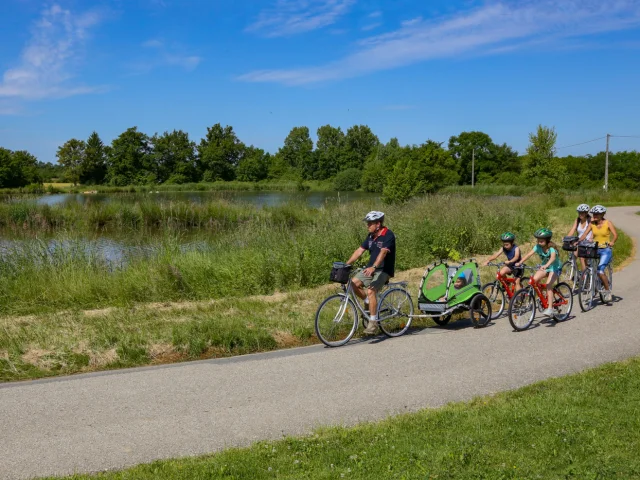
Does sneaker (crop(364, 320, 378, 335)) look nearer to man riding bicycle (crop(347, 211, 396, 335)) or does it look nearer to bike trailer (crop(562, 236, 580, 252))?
man riding bicycle (crop(347, 211, 396, 335))

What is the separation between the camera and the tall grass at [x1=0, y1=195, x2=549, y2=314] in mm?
11715

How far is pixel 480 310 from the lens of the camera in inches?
362

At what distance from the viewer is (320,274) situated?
13.7m

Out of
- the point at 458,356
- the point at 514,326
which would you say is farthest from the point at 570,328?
the point at 458,356

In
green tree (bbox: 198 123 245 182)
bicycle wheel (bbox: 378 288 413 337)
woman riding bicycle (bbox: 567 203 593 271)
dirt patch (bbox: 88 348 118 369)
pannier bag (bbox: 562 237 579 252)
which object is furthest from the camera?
green tree (bbox: 198 123 245 182)

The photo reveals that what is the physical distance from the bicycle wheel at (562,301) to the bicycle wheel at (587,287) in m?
0.88

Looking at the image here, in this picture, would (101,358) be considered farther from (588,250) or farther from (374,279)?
(588,250)

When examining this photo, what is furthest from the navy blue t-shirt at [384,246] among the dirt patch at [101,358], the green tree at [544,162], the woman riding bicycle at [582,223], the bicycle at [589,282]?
the green tree at [544,162]

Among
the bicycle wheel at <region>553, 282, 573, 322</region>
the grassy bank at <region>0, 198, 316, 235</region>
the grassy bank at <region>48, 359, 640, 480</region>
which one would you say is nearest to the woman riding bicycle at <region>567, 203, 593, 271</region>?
the bicycle wheel at <region>553, 282, 573, 322</region>

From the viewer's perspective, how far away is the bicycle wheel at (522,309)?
28.9ft

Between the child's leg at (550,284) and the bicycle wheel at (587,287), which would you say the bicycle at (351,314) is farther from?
the bicycle wheel at (587,287)

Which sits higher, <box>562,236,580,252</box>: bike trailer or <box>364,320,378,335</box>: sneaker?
<box>562,236,580,252</box>: bike trailer

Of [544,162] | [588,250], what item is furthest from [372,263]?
[544,162]

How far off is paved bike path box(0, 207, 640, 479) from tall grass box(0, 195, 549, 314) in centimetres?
491
